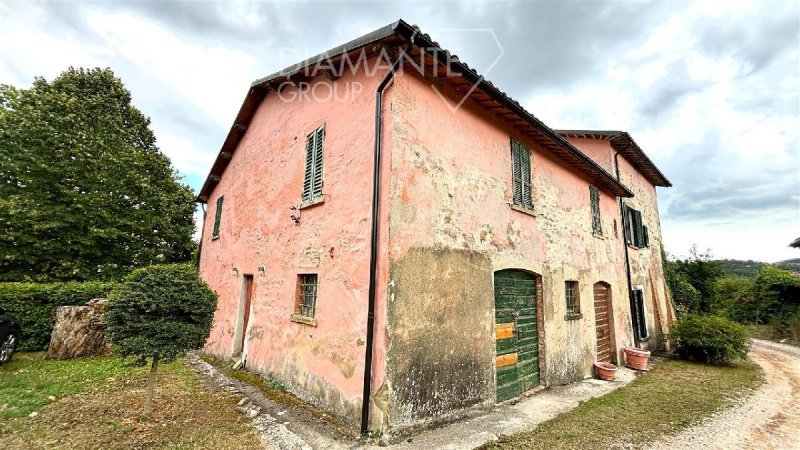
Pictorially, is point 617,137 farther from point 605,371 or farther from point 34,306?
point 34,306

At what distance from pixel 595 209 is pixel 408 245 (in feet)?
25.1

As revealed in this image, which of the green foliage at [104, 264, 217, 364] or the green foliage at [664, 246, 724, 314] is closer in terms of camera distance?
the green foliage at [104, 264, 217, 364]

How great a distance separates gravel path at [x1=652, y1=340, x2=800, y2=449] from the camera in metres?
4.27

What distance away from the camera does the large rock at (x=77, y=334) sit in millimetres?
7742

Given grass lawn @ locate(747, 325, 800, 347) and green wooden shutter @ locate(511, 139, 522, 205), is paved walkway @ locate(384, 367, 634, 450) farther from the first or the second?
grass lawn @ locate(747, 325, 800, 347)

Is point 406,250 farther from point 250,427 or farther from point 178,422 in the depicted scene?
point 178,422

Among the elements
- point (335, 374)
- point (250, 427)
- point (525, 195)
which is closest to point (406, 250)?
point (335, 374)

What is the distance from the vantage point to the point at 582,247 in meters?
8.32

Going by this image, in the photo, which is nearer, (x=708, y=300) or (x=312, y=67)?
(x=312, y=67)

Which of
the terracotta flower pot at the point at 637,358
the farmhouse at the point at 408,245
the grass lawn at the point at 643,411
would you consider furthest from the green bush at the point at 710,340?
the farmhouse at the point at 408,245

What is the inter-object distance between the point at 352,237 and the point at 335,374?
6.58 feet

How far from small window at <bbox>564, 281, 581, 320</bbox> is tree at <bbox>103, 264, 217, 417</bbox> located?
763 centimetres

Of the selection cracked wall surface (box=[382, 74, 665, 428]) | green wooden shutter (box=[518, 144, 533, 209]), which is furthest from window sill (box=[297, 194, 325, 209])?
green wooden shutter (box=[518, 144, 533, 209])

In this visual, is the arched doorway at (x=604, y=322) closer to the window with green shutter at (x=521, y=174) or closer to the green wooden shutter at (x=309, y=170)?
the window with green shutter at (x=521, y=174)
